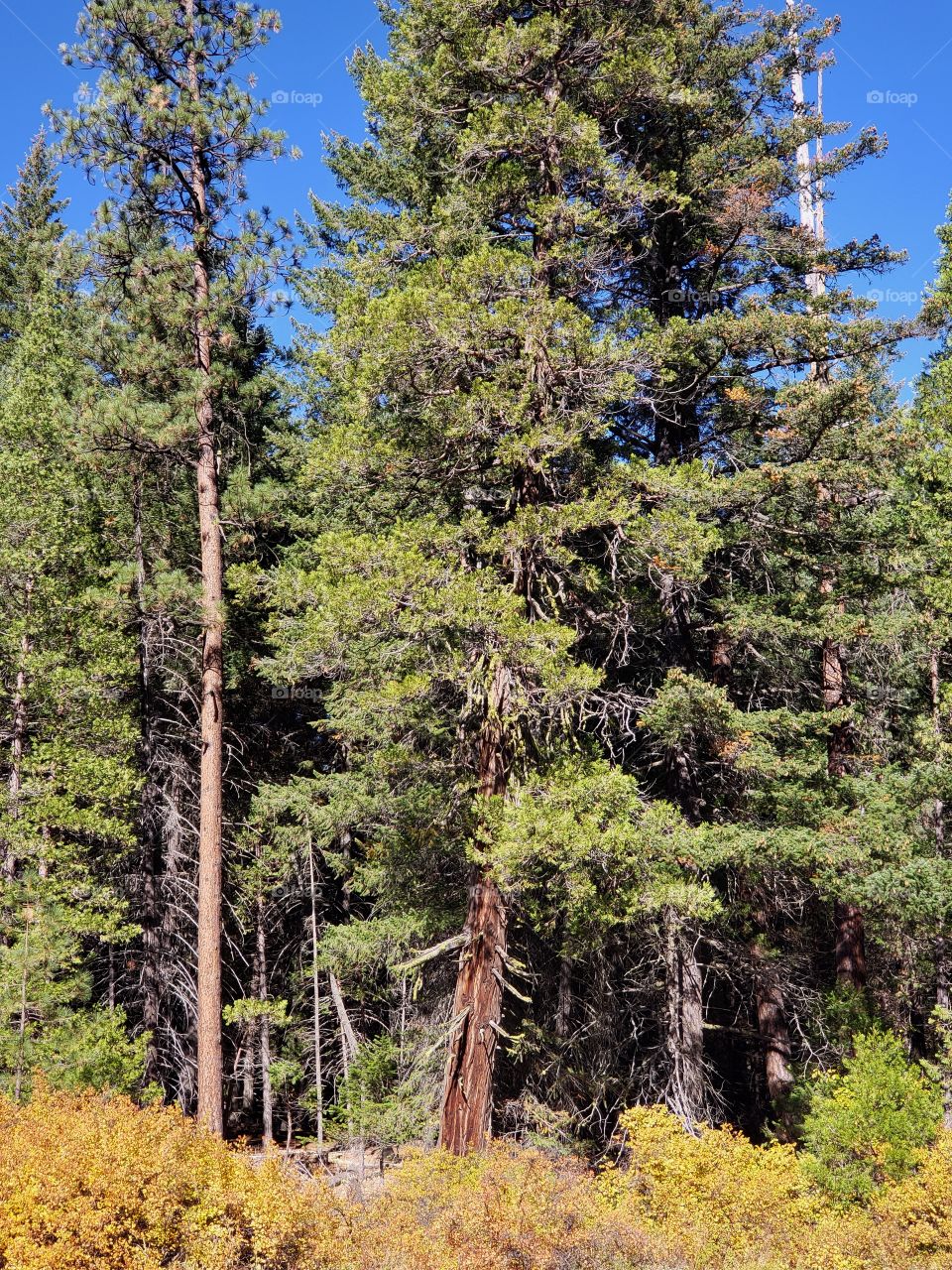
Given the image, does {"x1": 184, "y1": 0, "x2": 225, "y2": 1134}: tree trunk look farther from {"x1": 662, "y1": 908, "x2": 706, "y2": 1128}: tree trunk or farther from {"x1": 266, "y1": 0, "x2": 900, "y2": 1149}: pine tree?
{"x1": 662, "y1": 908, "x2": 706, "y2": 1128}: tree trunk

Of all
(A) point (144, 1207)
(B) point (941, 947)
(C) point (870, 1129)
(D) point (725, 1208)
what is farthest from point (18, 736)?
(B) point (941, 947)

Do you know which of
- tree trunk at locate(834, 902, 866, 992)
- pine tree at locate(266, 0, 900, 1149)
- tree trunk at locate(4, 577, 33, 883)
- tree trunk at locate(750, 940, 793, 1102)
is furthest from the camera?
tree trunk at locate(750, 940, 793, 1102)

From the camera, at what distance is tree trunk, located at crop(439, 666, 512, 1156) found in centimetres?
906

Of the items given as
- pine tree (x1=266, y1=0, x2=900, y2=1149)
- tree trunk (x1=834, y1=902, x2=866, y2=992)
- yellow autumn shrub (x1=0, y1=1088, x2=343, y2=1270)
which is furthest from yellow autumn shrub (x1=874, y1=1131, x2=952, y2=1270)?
tree trunk (x1=834, y1=902, x2=866, y2=992)

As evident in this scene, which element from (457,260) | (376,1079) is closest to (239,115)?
(457,260)

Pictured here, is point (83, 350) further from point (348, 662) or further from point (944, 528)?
point (944, 528)

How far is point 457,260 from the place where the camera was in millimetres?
10914

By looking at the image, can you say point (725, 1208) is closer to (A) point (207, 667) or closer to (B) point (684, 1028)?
(B) point (684, 1028)

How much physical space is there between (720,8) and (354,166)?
19.3 feet

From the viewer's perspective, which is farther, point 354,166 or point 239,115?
point 354,166

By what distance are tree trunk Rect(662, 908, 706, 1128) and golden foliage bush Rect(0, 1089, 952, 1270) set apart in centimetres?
320

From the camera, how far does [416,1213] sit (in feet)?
22.4

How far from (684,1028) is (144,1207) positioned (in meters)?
7.13

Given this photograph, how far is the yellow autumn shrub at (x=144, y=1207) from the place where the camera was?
19.2 feet
